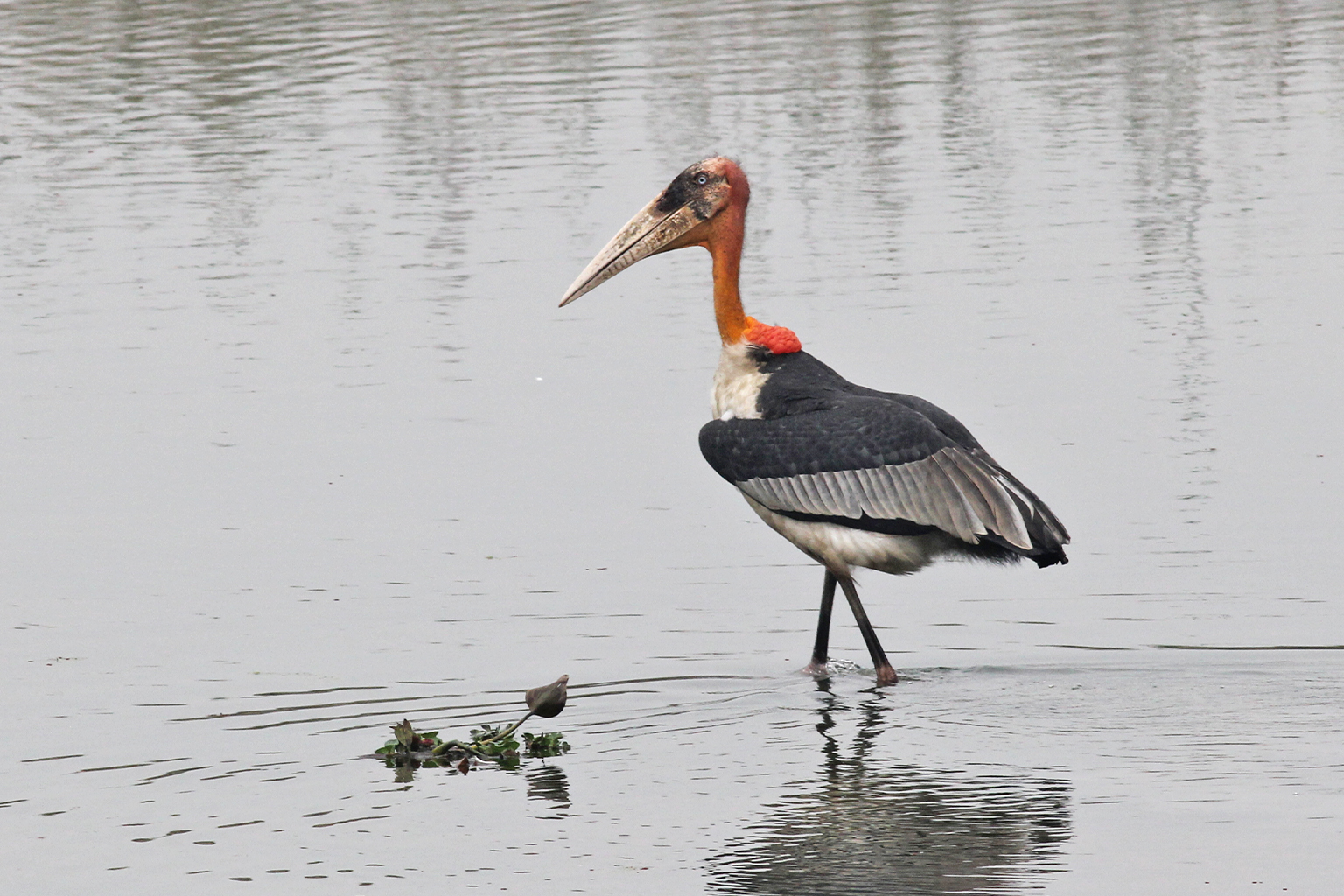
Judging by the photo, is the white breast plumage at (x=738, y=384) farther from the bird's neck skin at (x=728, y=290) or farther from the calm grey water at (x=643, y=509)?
the calm grey water at (x=643, y=509)

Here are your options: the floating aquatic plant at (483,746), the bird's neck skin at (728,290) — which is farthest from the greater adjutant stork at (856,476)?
the floating aquatic plant at (483,746)

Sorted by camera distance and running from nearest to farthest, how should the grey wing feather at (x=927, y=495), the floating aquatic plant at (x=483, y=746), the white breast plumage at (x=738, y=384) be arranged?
1. the floating aquatic plant at (x=483, y=746)
2. the grey wing feather at (x=927, y=495)
3. the white breast plumage at (x=738, y=384)

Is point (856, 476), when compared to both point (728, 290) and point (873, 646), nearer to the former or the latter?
point (873, 646)

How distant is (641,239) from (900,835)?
3536 mm

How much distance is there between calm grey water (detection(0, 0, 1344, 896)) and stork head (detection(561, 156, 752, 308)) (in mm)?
1294

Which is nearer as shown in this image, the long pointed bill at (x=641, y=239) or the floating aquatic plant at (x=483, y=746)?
the floating aquatic plant at (x=483, y=746)

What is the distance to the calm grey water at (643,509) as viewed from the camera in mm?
6250

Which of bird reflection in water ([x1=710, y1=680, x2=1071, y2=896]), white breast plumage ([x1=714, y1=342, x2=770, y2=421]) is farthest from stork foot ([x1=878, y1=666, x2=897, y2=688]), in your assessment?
white breast plumage ([x1=714, y1=342, x2=770, y2=421])

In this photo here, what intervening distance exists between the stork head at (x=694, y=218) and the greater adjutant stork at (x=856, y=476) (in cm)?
63

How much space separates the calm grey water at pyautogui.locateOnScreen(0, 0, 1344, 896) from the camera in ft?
20.5

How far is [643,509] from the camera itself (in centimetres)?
1003

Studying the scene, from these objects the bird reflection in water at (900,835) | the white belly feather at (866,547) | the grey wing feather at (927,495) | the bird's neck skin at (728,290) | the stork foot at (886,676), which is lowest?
the stork foot at (886,676)

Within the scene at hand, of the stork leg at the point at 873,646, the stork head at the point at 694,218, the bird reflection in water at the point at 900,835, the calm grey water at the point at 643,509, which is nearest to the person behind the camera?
the bird reflection in water at the point at 900,835

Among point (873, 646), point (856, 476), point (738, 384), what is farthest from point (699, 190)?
point (873, 646)
